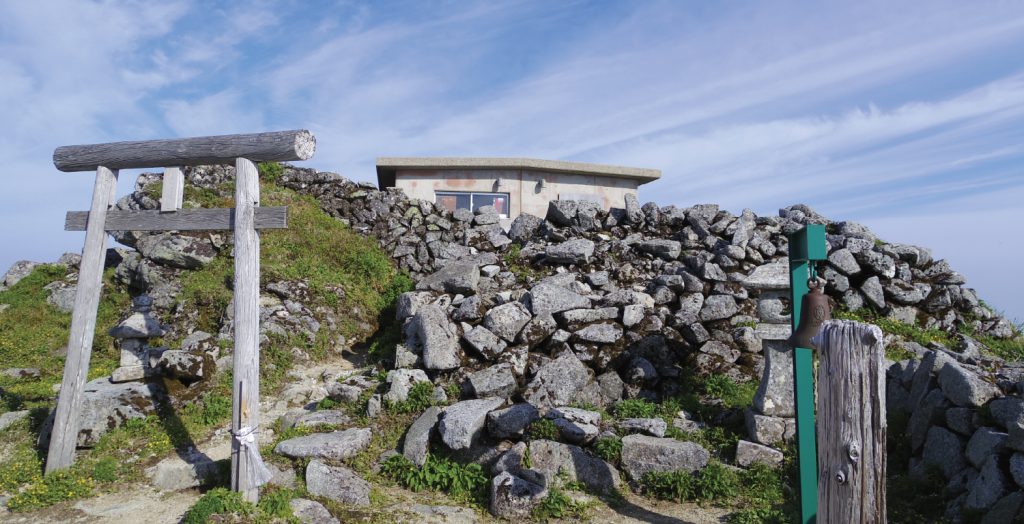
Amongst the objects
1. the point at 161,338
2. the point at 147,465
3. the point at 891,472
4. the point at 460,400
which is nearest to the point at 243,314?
the point at 147,465

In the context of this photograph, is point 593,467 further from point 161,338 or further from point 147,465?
point 161,338

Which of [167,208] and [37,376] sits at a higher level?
[167,208]

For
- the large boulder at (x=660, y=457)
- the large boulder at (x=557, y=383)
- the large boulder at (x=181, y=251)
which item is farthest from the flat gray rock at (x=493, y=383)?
the large boulder at (x=181, y=251)

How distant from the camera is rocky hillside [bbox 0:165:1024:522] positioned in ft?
25.1

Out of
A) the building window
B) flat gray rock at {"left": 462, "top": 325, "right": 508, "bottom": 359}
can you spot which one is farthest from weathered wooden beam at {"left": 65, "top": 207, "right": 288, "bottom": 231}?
the building window

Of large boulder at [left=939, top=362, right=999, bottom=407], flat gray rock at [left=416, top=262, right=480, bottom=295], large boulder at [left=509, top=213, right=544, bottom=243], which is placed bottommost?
large boulder at [left=939, top=362, right=999, bottom=407]

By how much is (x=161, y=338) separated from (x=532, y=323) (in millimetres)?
7924

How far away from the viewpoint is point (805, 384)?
6.34 meters

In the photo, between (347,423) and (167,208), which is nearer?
(167,208)

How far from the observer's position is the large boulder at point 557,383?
9883 millimetres

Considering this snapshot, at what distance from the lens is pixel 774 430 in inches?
337

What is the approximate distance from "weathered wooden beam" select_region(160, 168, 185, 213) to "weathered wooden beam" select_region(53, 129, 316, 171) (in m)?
0.18

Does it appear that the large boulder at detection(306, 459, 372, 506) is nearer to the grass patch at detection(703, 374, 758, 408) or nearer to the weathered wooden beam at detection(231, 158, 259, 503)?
the weathered wooden beam at detection(231, 158, 259, 503)

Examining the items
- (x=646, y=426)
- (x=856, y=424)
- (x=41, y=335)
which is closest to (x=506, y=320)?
(x=646, y=426)
